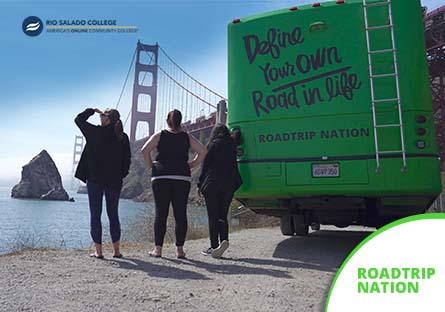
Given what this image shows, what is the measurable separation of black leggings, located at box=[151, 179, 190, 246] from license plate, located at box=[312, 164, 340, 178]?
1329 mm

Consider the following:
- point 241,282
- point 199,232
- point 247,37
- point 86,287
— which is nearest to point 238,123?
point 247,37

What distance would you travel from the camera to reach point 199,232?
740cm

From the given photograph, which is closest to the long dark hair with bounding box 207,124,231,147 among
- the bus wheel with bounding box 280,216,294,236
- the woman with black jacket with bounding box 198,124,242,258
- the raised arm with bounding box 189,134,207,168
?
the woman with black jacket with bounding box 198,124,242,258

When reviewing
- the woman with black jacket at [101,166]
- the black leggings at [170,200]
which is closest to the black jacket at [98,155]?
the woman with black jacket at [101,166]

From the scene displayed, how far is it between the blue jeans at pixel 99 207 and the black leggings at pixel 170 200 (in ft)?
1.38

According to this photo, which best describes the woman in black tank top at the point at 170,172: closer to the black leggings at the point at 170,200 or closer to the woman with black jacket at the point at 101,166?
the black leggings at the point at 170,200

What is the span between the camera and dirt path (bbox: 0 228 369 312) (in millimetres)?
2443

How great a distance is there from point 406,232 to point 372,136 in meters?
3.16

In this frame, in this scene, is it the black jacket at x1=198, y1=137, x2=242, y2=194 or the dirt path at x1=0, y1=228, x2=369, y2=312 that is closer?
the dirt path at x1=0, y1=228, x2=369, y2=312

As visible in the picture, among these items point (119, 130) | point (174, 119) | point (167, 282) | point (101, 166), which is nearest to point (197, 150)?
point (174, 119)

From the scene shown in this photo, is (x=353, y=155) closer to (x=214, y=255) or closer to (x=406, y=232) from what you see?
(x=214, y=255)

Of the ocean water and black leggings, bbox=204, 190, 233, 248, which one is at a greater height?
black leggings, bbox=204, 190, 233, 248

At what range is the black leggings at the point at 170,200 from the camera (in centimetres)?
398

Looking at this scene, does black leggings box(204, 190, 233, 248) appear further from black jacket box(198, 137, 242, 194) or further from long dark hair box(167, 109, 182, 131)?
long dark hair box(167, 109, 182, 131)
